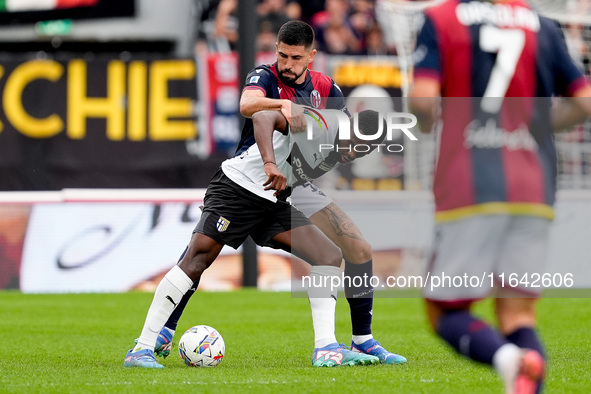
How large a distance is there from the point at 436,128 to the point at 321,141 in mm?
2131

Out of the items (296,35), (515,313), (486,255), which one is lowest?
(515,313)

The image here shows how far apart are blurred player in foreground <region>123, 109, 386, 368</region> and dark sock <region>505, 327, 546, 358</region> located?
2344 mm

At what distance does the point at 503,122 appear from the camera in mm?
3809

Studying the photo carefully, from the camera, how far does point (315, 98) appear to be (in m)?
6.23

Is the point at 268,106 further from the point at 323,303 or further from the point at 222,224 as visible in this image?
the point at 323,303

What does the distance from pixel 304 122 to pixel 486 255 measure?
240 cm

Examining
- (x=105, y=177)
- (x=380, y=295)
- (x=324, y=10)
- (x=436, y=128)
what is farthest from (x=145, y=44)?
(x=436, y=128)

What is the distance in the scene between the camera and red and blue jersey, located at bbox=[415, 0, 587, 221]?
3.78 meters

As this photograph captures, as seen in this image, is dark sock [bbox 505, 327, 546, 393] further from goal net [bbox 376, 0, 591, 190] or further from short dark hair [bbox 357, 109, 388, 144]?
goal net [bbox 376, 0, 591, 190]

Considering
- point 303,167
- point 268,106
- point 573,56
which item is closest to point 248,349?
point 303,167

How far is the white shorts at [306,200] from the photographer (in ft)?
20.5

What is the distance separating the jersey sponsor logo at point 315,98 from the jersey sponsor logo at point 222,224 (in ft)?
2.76

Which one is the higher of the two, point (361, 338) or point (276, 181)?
point (276, 181)

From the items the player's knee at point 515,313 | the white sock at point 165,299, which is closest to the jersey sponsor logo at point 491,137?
the player's knee at point 515,313
